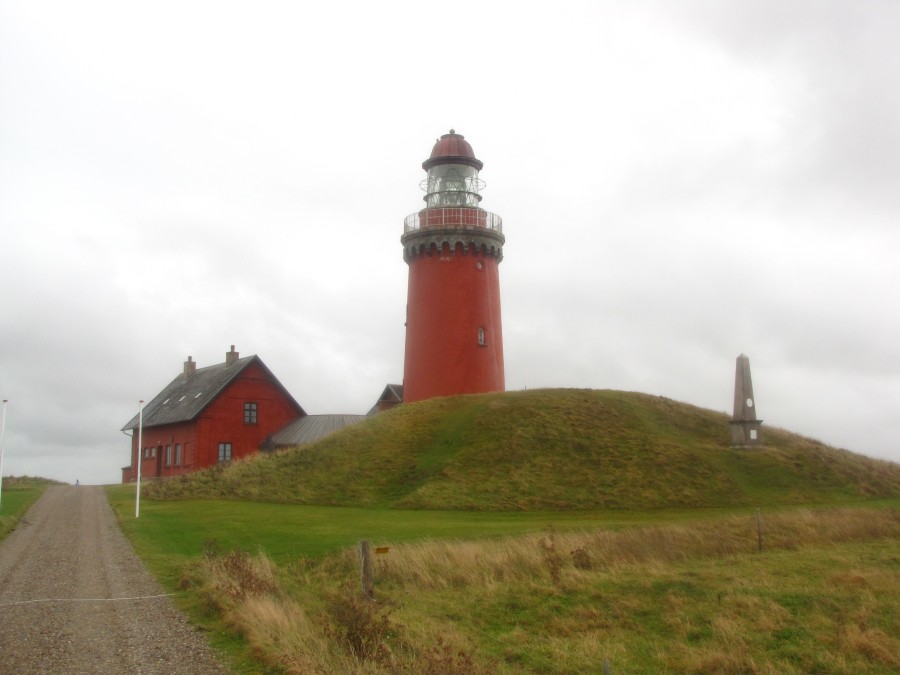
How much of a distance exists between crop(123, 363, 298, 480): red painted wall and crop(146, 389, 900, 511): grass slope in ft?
35.6

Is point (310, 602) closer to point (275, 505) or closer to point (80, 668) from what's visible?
point (80, 668)

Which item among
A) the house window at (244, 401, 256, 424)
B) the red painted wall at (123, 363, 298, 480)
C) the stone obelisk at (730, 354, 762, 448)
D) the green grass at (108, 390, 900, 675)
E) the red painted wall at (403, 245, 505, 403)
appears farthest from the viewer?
the house window at (244, 401, 256, 424)

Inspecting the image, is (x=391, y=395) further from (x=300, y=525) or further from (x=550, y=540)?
(x=550, y=540)

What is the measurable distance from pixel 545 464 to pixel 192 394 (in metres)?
24.5

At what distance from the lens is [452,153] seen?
41.4m

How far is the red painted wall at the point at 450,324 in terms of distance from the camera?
3966cm

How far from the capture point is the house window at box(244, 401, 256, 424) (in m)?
46.1

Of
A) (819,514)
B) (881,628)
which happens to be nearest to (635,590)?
(881,628)

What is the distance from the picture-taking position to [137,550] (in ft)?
56.6

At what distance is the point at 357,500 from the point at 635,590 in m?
17.2

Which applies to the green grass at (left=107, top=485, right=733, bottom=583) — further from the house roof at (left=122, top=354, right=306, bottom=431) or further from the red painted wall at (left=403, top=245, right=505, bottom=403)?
the house roof at (left=122, top=354, right=306, bottom=431)

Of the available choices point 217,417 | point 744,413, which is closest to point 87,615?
point 744,413

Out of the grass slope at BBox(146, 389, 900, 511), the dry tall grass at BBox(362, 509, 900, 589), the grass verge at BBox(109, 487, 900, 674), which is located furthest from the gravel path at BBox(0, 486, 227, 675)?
the grass slope at BBox(146, 389, 900, 511)

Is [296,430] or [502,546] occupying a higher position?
[296,430]
